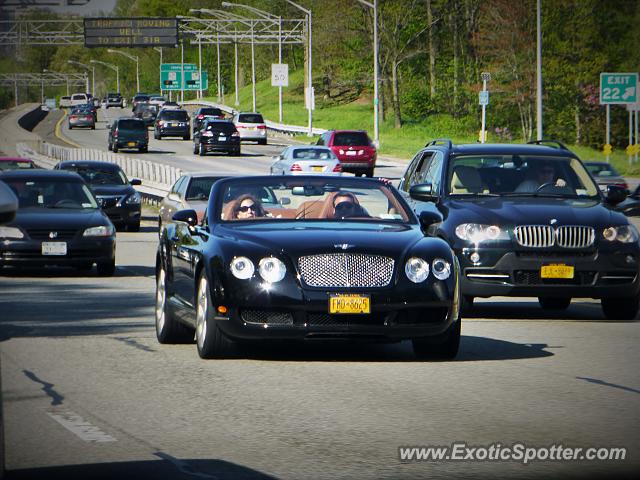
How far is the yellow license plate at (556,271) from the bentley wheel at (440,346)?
131 inches

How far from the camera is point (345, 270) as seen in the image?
11453mm

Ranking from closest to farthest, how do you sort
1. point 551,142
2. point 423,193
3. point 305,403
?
point 305,403 < point 423,193 < point 551,142

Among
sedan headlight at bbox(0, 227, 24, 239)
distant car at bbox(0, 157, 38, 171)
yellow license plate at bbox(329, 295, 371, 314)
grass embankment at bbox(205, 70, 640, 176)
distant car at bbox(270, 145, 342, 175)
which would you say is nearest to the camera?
yellow license plate at bbox(329, 295, 371, 314)

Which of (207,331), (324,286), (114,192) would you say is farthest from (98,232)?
(114,192)

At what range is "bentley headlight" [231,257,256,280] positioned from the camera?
11.4 metres

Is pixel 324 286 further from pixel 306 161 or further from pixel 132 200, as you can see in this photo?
pixel 306 161

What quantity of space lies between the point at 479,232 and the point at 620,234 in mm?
1474

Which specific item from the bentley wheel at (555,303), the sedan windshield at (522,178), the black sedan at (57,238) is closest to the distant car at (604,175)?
the black sedan at (57,238)

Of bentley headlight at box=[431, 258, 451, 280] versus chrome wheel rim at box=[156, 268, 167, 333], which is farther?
Result: chrome wheel rim at box=[156, 268, 167, 333]

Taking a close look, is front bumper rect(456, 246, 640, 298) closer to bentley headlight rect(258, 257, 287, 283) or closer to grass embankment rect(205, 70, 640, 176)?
bentley headlight rect(258, 257, 287, 283)

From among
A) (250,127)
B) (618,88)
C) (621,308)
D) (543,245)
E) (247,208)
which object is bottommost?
(621,308)

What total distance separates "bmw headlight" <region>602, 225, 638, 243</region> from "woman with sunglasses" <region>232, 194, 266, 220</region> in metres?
4.32

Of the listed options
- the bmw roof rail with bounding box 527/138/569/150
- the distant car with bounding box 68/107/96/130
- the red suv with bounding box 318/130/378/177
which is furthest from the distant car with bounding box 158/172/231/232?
the distant car with bounding box 68/107/96/130

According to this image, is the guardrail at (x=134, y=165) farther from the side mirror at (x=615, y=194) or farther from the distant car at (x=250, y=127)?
the side mirror at (x=615, y=194)
